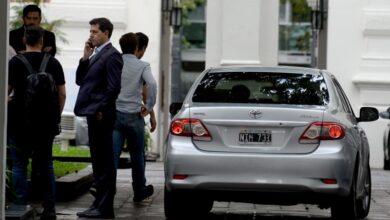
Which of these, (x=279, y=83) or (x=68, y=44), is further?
(x=68, y=44)

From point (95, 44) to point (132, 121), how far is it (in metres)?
1.48

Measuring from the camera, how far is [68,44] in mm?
27391

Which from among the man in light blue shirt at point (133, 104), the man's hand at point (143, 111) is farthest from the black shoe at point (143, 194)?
the man's hand at point (143, 111)

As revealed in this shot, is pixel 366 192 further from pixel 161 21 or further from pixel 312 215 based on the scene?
pixel 161 21

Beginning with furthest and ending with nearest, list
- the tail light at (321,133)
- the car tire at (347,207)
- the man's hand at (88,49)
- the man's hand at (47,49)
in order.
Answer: the man's hand at (47,49), the man's hand at (88,49), the car tire at (347,207), the tail light at (321,133)

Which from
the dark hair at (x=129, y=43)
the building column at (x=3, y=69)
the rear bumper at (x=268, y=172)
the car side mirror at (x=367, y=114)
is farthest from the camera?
the dark hair at (x=129, y=43)

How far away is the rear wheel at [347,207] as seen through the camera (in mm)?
11719

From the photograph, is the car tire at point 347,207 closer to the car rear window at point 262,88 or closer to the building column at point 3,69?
the car rear window at point 262,88

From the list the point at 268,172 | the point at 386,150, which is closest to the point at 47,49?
the point at 268,172

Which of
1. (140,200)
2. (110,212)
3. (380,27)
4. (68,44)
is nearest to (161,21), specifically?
(68,44)

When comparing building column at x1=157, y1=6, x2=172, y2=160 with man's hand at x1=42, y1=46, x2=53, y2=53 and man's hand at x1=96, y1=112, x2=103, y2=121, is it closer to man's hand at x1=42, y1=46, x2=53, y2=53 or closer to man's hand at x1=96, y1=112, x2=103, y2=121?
man's hand at x1=42, y1=46, x2=53, y2=53

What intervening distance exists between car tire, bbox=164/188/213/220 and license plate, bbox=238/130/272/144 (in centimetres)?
66

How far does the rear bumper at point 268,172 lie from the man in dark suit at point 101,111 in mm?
899

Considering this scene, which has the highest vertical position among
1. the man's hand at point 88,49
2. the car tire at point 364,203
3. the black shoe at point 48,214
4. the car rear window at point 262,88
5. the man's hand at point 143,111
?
the man's hand at point 88,49
